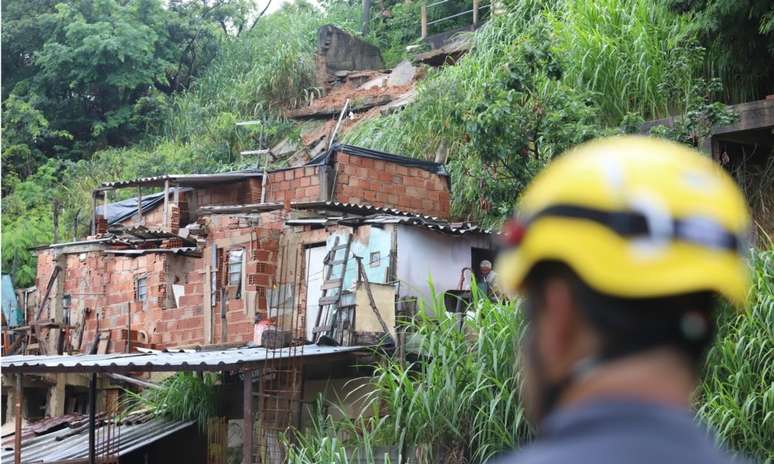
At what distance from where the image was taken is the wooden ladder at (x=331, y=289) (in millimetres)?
15422

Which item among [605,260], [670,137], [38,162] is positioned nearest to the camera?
[605,260]

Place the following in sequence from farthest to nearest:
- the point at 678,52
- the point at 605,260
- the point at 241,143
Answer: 1. the point at 241,143
2. the point at 678,52
3. the point at 605,260

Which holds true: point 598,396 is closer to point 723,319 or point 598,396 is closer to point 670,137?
point 723,319

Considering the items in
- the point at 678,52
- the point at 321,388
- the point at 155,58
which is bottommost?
the point at 321,388

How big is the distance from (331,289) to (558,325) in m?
14.6

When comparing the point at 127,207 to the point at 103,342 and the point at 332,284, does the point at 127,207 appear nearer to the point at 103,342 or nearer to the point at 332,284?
the point at 103,342

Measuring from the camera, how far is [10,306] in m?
24.9

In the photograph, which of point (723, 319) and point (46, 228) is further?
point (46, 228)

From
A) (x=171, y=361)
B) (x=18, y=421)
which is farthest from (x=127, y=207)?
(x=171, y=361)

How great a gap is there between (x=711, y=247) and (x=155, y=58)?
34.6 metres

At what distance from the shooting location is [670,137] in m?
13.2

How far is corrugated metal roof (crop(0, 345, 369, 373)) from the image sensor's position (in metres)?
12.8

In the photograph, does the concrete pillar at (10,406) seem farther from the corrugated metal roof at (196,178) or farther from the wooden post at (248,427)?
the wooden post at (248,427)

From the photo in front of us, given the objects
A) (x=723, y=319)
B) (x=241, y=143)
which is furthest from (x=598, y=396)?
(x=241, y=143)
